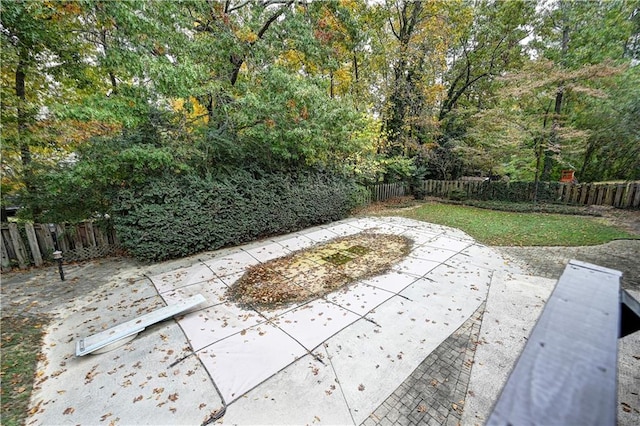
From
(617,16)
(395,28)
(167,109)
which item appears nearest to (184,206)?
(167,109)

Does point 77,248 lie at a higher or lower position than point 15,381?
higher

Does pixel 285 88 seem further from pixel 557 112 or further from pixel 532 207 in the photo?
pixel 557 112

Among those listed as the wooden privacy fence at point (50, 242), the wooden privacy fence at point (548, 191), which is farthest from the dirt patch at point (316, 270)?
the wooden privacy fence at point (548, 191)

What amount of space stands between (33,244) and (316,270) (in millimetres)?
5991

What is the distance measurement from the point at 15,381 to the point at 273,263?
3.71 meters

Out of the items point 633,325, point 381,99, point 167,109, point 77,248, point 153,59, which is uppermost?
point 381,99

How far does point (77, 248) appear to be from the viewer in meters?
5.72

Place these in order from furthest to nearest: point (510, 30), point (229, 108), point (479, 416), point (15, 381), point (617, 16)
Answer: point (510, 30), point (617, 16), point (229, 108), point (15, 381), point (479, 416)

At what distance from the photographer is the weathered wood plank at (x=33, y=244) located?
5.25 meters

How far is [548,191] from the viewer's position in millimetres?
10594

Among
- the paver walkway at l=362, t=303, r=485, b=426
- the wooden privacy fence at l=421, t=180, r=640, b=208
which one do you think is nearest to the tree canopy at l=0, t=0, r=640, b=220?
the wooden privacy fence at l=421, t=180, r=640, b=208

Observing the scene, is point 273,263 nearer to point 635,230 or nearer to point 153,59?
point 153,59

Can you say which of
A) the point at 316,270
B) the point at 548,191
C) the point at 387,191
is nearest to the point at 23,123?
the point at 316,270

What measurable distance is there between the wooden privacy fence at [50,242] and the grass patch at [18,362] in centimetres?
234
